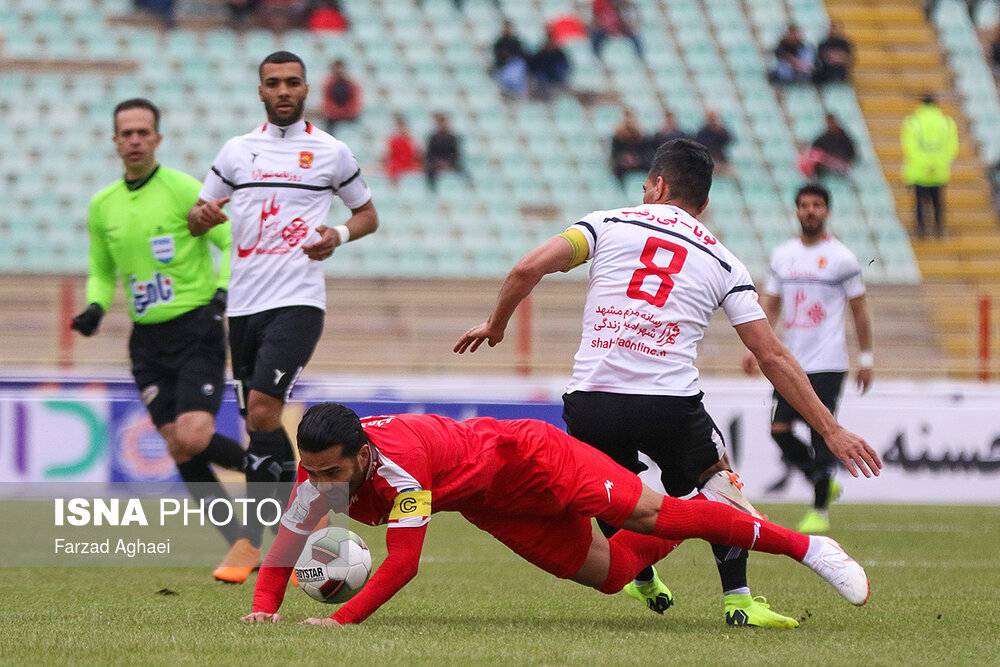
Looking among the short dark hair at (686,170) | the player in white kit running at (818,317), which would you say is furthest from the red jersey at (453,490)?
the player in white kit running at (818,317)

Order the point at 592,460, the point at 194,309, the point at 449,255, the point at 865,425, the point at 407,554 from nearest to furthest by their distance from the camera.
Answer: the point at 407,554, the point at 592,460, the point at 194,309, the point at 865,425, the point at 449,255

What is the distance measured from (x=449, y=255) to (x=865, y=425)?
590 cm

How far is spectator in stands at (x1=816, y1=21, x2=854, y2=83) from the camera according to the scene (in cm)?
1884

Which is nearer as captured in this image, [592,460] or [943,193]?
[592,460]

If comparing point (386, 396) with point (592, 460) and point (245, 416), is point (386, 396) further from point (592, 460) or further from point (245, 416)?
point (592, 460)

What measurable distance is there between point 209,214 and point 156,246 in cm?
71

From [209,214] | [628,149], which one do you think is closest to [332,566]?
[209,214]

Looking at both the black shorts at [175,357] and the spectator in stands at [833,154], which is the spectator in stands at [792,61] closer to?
the spectator in stands at [833,154]

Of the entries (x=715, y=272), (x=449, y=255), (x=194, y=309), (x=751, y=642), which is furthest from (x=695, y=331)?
(x=449, y=255)

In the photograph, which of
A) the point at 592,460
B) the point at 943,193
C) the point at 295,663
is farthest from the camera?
the point at 943,193

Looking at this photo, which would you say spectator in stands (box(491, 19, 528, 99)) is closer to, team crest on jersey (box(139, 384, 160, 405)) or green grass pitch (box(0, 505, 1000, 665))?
green grass pitch (box(0, 505, 1000, 665))

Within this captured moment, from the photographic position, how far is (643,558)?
5254 millimetres

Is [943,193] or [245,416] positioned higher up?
[943,193]

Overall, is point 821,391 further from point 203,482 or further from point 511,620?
point 511,620
